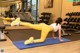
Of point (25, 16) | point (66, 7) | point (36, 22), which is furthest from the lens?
point (66, 7)

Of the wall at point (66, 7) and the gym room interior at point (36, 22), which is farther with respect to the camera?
the wall at point (66, 7)

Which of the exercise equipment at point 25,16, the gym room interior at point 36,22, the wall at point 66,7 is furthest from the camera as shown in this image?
the wall at point 66,7

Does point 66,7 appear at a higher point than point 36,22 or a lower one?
higher

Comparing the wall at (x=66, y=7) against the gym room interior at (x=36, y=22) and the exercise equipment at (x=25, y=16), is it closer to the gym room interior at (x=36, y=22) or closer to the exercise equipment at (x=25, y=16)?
the gym room interior at (x=36, y=22)

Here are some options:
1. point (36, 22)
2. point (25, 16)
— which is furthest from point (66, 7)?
point (25, 16)

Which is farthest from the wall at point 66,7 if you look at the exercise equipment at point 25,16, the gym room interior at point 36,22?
the exercise equipment at point 25,16

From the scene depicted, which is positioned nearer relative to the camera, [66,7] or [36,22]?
[36,22]

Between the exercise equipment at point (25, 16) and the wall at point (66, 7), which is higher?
the wall at point (66, 7)

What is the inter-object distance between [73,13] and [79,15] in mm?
365

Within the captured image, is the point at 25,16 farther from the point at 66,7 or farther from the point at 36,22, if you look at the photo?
the point at 66,7

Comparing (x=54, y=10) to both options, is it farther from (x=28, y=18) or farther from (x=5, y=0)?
(x=5, y=0)

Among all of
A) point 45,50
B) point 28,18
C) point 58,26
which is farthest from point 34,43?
point 28,18

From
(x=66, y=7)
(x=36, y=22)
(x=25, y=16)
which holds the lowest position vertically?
(x=36, y=22)

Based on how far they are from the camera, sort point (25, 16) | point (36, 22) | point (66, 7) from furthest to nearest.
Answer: point (66, 7) → point (36, 22) → point (25, 16)
